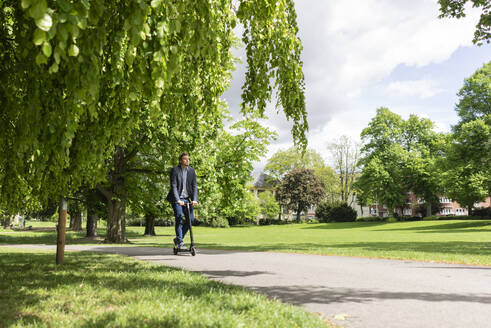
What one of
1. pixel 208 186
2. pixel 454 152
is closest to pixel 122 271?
pixel 208 186

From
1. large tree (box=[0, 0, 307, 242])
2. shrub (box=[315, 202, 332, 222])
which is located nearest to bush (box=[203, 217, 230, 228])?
shrub (box=[315, 202, 332, 222])

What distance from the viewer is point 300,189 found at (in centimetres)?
6531

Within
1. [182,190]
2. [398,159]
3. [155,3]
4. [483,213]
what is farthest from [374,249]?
[483,213]

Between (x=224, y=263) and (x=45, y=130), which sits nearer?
(x=45, y=130)

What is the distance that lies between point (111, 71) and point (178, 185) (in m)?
4.71

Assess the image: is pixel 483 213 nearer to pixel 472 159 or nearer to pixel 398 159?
pixel 398 159

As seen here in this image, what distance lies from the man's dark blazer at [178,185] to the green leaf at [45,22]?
6.24m

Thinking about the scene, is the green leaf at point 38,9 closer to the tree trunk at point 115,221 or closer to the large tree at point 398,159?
the tree trunk at point 115,221

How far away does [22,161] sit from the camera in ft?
17.6

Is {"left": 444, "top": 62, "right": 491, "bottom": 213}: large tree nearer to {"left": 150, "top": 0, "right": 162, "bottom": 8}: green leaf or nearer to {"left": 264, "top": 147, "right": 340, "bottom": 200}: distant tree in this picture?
{"left": 264, "top": 147, "right": 340, "bottom": 200}: distant tree

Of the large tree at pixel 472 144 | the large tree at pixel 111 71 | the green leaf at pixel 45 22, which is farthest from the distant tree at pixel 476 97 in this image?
the green leaf at pixel 45 22

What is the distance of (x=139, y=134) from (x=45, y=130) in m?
12.3

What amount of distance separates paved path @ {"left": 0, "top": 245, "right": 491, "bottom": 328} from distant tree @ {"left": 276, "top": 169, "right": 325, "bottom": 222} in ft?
192

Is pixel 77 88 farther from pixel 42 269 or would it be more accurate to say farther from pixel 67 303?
pixel 42 269
